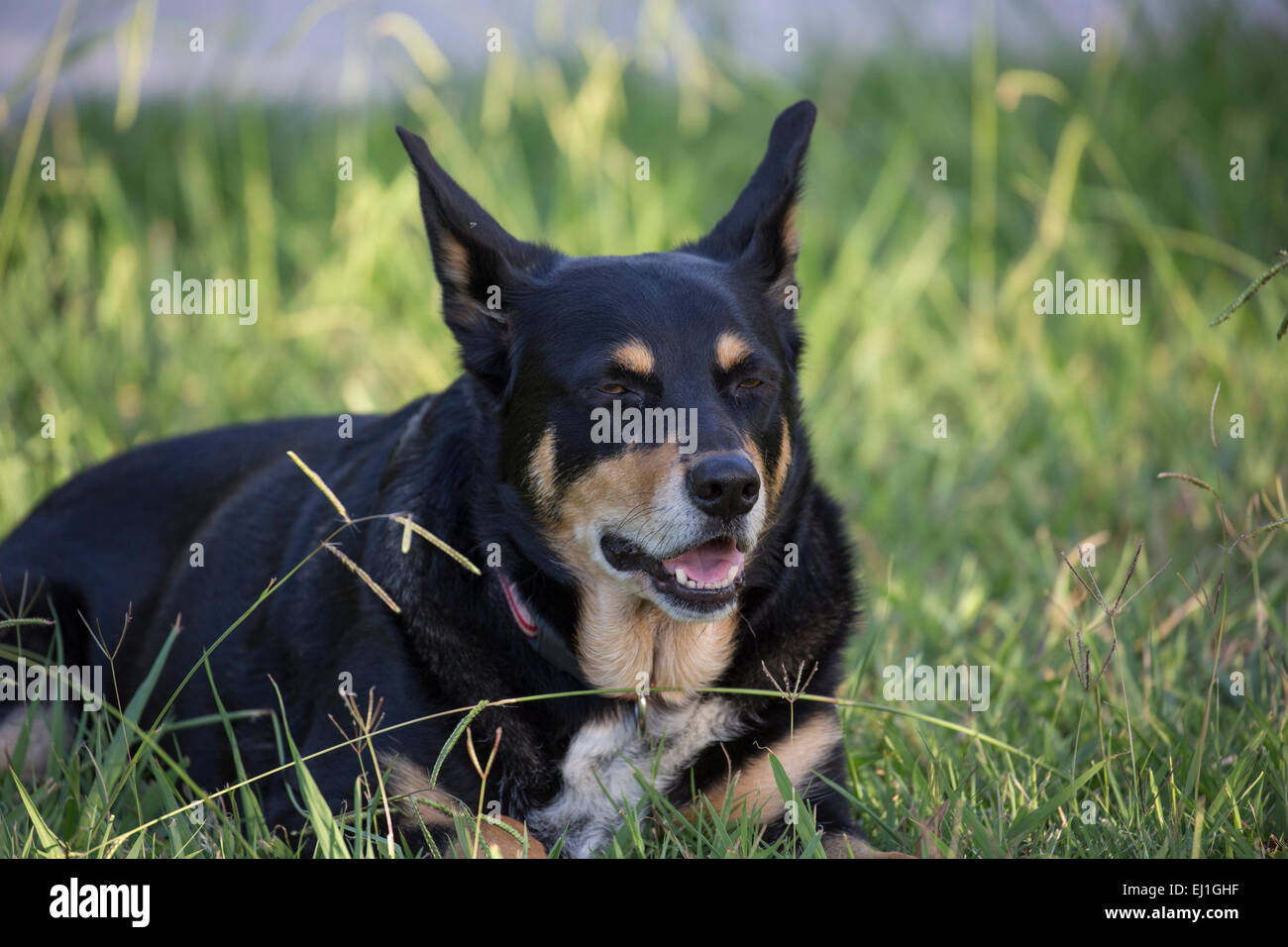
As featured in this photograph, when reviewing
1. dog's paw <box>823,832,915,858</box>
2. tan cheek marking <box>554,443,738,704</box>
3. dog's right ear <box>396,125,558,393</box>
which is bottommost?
dog's paw <box>823,832,915,858</box>

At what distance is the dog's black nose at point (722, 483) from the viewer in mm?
2820

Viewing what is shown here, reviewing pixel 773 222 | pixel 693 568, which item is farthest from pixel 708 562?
pixel 773 222

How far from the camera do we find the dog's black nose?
9.25 ft

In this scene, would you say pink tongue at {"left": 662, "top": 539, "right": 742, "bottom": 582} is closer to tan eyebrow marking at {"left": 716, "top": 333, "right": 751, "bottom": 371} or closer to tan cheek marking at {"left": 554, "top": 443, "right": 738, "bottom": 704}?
tan cheek marking at {"left": 554, "top": 443, "right": 738, "bottom": 704}

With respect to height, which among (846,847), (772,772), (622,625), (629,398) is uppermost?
(629,398)

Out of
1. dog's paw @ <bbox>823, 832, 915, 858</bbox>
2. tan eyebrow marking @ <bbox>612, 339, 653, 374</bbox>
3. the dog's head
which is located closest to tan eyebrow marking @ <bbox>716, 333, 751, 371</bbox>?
the dog's head

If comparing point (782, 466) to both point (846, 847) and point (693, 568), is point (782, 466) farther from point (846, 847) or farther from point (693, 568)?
point (846, 847)

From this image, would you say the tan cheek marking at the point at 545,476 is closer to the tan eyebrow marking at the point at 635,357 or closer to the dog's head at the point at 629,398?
the dog's head at the point at 629,398

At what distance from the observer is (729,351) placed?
308 cm

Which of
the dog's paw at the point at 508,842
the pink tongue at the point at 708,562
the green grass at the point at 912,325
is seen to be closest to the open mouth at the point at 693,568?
the pink tongue at the point at 708,562

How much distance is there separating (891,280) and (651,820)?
14.2 feet

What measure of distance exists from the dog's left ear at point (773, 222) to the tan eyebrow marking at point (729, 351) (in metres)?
0.33

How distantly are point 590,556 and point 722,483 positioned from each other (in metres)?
0.42
